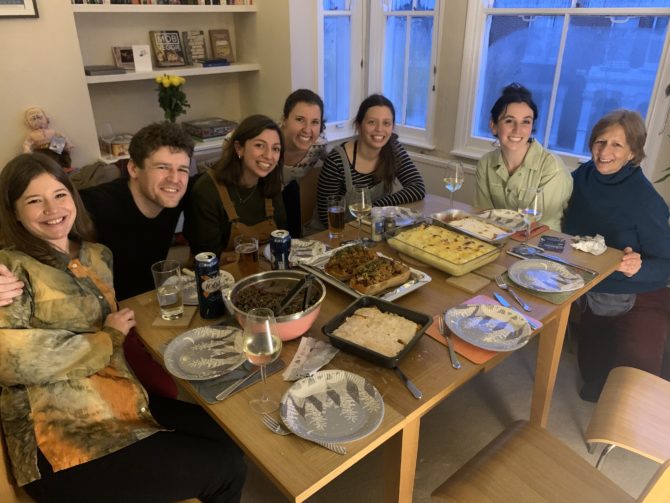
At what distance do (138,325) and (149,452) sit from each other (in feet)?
1.12

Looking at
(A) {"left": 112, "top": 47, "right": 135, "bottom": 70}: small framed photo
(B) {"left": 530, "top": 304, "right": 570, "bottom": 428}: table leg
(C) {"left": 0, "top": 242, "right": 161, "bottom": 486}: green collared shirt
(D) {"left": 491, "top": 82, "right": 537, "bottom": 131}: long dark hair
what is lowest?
(B) {"left": 530, "top": 304, "right": 570, "bottom": 428}: table leg

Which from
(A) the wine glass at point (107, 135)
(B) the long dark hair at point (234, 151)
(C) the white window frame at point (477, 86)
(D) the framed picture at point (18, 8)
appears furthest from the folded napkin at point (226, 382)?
(C) the white window frame at point (477, 86)

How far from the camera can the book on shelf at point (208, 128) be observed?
356 centimetres

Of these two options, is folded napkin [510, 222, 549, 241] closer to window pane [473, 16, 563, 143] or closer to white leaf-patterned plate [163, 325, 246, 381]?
white leaf-patterned plate [163, 325, 246, 381]

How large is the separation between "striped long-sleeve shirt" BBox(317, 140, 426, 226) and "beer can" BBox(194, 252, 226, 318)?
1.13 m

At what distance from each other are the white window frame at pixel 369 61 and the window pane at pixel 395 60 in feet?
0.14

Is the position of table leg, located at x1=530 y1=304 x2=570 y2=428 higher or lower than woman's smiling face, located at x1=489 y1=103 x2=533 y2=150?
lower

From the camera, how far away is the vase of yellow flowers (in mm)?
3213

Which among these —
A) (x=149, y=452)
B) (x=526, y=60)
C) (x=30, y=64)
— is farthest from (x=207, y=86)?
(x=149, y=452)

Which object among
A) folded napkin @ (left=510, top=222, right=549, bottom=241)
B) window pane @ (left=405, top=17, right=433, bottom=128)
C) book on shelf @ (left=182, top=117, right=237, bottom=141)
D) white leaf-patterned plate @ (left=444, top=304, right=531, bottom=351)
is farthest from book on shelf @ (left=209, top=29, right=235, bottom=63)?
white leaf-patterned plate @ (left=444, top=304, right=531, bottom=351)

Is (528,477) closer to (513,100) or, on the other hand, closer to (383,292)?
(383,292)

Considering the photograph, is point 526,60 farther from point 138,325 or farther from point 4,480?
point 4,480

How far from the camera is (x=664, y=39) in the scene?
2.73m

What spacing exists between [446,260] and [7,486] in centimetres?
131
